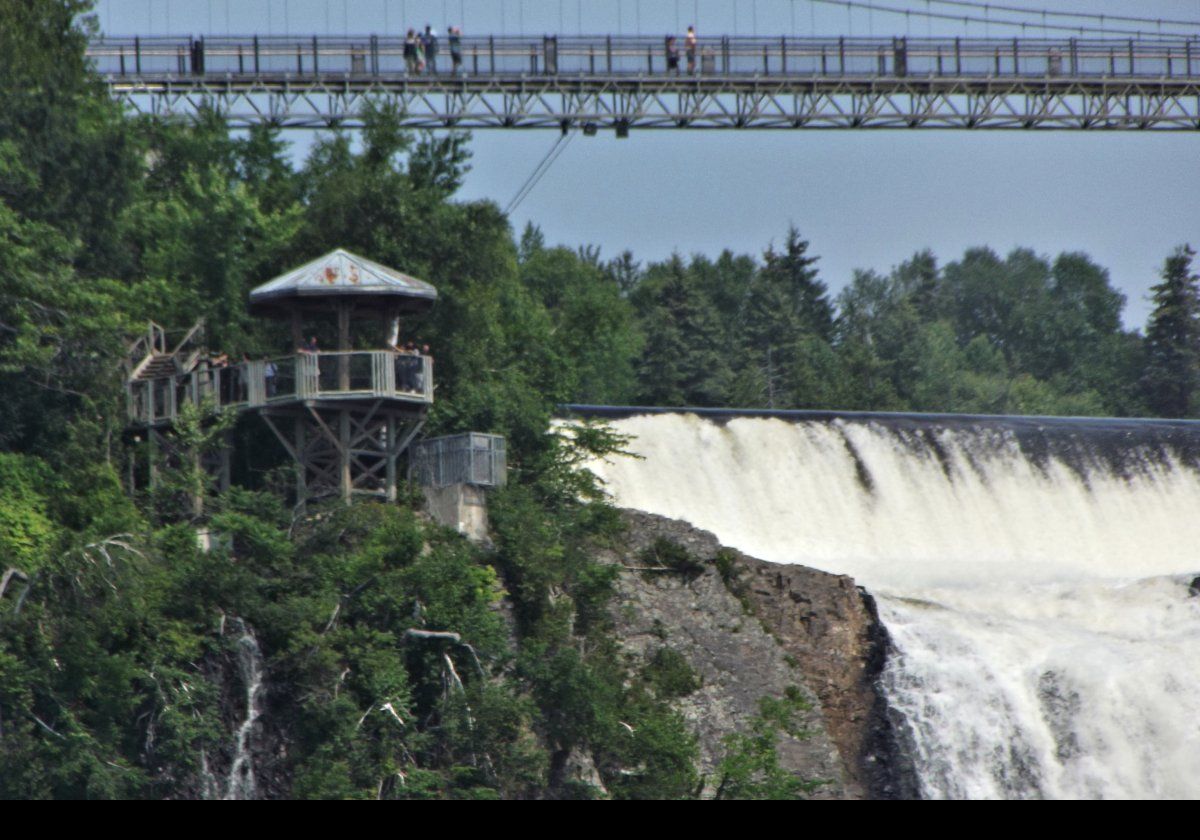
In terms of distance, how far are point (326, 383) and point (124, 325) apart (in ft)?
14.1

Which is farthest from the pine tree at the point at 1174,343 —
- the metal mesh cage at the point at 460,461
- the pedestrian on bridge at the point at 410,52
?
the metal mesh cage at the point at 460,461

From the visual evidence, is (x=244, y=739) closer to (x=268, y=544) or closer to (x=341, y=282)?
(x=268, y=544)

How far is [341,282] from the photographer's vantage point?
114ft

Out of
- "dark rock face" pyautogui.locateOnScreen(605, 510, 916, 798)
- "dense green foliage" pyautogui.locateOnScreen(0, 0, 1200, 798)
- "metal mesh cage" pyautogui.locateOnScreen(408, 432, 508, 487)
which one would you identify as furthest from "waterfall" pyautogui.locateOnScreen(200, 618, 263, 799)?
"dark rock face" pyautogui.locateOnScreen(605, 510, 916, 798)

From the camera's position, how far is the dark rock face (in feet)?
115

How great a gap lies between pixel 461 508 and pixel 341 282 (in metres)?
4.52

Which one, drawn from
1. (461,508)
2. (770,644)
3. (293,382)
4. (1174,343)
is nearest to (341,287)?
(293,382)

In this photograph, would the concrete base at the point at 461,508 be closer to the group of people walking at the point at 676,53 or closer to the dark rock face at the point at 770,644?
the dark rock face at the point at 770,644

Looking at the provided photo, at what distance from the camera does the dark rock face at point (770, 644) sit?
34.9m

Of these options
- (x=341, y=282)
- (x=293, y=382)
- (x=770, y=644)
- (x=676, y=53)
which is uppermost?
(x=676, y=53)

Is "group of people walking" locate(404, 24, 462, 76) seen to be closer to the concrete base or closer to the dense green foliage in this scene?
the dense green foliage

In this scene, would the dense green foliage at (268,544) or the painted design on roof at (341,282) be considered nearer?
the dense green foliage at (268,544)

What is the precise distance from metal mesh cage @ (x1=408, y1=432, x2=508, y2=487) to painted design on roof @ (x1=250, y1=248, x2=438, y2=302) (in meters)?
2.69

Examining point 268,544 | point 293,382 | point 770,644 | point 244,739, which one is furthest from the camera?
point 770,644
